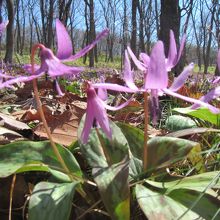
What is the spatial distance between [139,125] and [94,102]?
102 centimetres

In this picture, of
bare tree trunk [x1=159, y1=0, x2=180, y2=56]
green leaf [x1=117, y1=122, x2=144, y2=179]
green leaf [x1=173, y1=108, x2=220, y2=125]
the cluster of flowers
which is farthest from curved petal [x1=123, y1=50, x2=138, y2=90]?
bare tree trunk [x1=159, y1=0, x2=180, y2=56]

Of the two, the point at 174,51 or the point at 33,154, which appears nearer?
the point at 174,51

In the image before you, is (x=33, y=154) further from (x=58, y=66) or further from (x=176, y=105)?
(x=176, y=105)

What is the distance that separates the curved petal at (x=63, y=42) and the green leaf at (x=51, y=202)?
237mm

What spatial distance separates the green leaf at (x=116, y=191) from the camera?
0.63 m

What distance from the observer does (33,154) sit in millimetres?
778

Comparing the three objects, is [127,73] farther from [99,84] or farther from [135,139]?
[135,139]

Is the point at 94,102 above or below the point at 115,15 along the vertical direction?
below

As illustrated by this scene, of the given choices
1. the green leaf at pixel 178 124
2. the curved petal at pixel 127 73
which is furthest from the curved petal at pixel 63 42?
the green leaf at pixel 178 124

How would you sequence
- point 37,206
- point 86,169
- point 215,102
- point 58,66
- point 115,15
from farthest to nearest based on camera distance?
point 115,15 < point 215,102 < point 86,169 < point 37,206 < point 58,66

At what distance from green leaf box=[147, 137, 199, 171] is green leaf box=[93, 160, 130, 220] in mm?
100

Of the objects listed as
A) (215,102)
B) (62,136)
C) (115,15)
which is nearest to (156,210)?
(62,136)

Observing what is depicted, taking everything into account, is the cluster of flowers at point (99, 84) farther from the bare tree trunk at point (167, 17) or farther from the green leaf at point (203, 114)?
the bare tree trunk at point (167, 17)

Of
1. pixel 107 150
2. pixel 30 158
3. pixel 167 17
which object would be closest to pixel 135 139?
pixel 107 150
